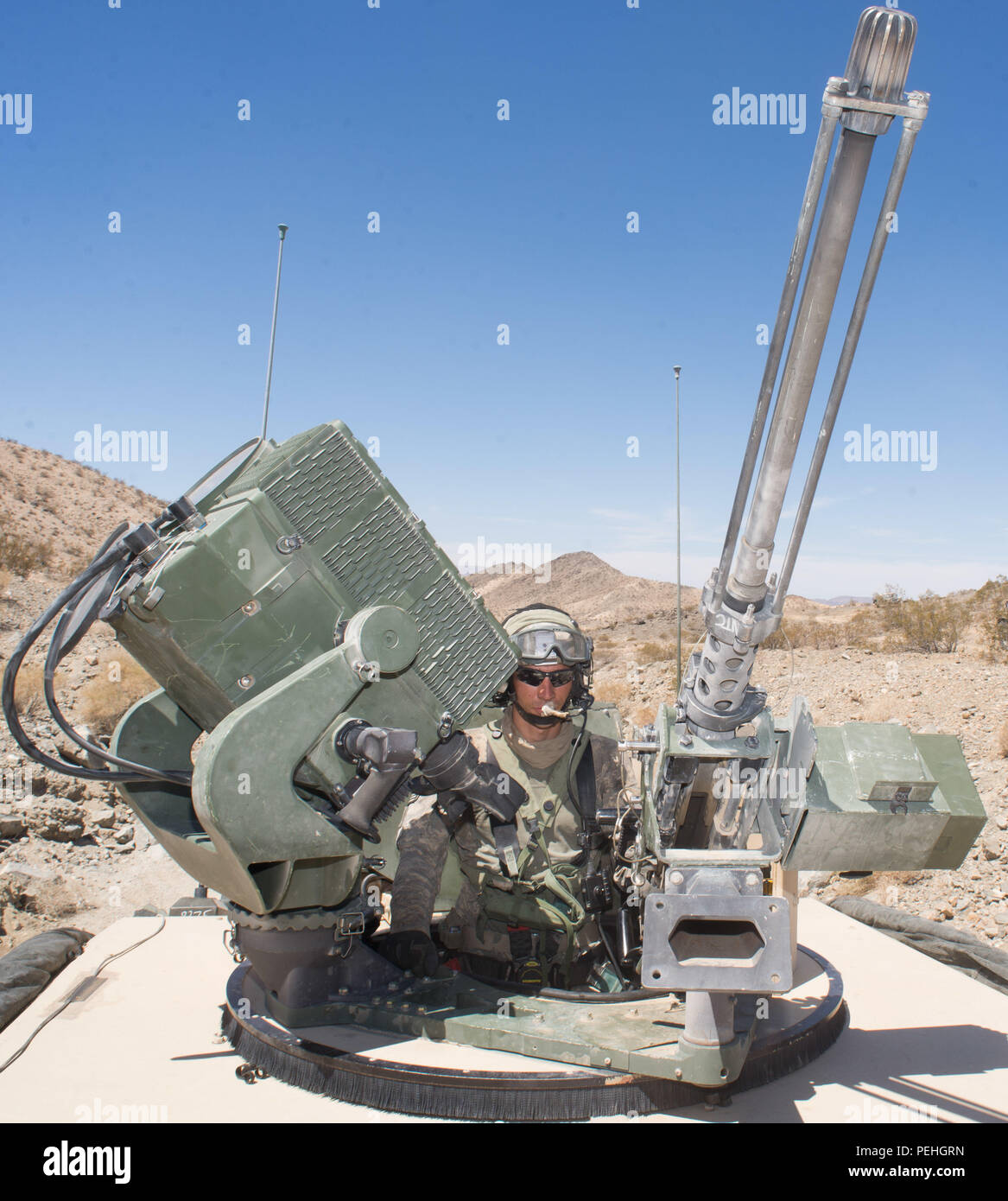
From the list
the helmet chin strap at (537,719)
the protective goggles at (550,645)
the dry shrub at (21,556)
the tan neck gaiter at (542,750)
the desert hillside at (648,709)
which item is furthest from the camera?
the dry shrub at (21,556)

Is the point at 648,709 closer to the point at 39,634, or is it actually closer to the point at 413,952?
the point at 413,952

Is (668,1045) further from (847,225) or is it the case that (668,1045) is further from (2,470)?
(2,470)

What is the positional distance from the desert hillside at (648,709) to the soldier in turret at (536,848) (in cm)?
138

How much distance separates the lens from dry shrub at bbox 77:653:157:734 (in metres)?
15.2

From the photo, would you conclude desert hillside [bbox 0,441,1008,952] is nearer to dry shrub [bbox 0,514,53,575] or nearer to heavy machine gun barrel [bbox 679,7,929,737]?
dry shrub [bbox 0,514,53,575]

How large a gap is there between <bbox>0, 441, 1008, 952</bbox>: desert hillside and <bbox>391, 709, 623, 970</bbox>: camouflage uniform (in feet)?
4.99

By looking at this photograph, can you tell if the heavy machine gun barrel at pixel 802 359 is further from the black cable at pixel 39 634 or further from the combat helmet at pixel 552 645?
the black cable at pixel 39 634

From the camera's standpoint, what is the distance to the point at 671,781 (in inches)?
164

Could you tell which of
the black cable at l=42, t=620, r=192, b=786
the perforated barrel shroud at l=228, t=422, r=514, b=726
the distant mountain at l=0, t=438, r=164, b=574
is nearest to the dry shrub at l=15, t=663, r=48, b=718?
the black cable at l=42, t=620, r=192, b=786

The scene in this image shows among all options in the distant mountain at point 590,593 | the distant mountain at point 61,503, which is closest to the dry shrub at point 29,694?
the distant mountain at point 61,503

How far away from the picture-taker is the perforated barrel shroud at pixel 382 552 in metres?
3.94

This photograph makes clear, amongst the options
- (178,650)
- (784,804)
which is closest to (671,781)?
(784,804)

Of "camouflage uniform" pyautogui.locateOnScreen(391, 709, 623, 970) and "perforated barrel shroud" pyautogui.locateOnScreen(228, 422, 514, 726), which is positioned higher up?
"perforated barrel shroud" pyautogui.locateOnScreen(228, 422, 514, 726)

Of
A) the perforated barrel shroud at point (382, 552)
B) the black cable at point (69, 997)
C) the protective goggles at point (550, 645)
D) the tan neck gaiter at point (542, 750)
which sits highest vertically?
the perforated barrel shroud at point (382, 552)
